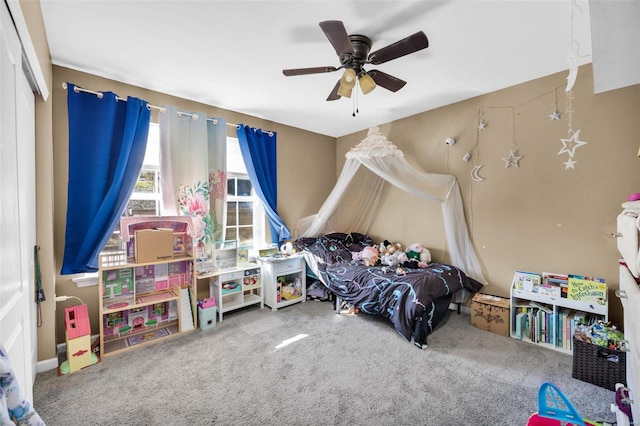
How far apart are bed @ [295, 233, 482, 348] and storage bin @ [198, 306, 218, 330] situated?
1.37m

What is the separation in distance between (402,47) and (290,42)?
92 centimetres

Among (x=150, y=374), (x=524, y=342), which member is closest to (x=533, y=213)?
(x=524, y=342)

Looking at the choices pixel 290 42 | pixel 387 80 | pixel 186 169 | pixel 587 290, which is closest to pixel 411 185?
pixel 387 80

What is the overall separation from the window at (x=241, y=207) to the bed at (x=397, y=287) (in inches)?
31.6

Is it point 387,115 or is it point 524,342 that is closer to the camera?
point 524,342

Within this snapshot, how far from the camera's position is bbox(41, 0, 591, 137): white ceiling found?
1849 mm

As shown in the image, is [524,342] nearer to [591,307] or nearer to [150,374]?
[591,307]

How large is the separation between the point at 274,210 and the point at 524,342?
3.23 meters

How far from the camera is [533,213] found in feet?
9.52

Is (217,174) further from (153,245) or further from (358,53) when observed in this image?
(358,53)

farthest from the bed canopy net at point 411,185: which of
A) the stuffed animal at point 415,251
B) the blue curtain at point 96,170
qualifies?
the blue curtain at point 96,170

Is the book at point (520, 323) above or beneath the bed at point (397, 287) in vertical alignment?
beneath

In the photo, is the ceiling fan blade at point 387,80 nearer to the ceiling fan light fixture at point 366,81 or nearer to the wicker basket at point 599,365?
the ceiling fan light fixture at point 366,81

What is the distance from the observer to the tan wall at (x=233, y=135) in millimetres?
2529
